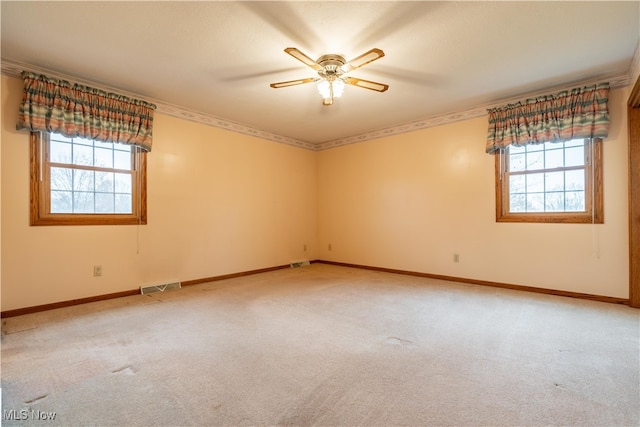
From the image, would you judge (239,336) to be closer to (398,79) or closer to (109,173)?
(109,173)

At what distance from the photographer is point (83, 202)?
3.40 meters

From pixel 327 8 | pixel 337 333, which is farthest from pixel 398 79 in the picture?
pixel 337 333

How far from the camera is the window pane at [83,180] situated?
11.0 ft

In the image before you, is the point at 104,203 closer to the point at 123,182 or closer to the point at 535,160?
the point at 123,182

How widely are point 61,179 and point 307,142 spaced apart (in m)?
3.96

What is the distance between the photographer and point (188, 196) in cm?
426

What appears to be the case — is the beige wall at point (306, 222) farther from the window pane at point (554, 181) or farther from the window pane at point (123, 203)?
the window pane at point (554, 181)

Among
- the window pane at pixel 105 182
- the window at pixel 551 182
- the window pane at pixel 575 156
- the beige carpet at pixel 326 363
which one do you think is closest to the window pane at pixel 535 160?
the window at pixel 551 182

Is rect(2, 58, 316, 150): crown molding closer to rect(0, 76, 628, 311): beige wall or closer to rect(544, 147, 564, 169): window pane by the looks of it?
rect(0, 76, 628, 311): beige wall

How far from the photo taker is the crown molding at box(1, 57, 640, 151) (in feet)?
9.73

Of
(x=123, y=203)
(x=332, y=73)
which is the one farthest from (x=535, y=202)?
(x=123, y=203)

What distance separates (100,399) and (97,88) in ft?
10.8

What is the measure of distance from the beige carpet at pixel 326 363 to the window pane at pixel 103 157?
162cm

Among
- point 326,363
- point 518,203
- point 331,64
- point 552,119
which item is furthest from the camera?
point 518,203
